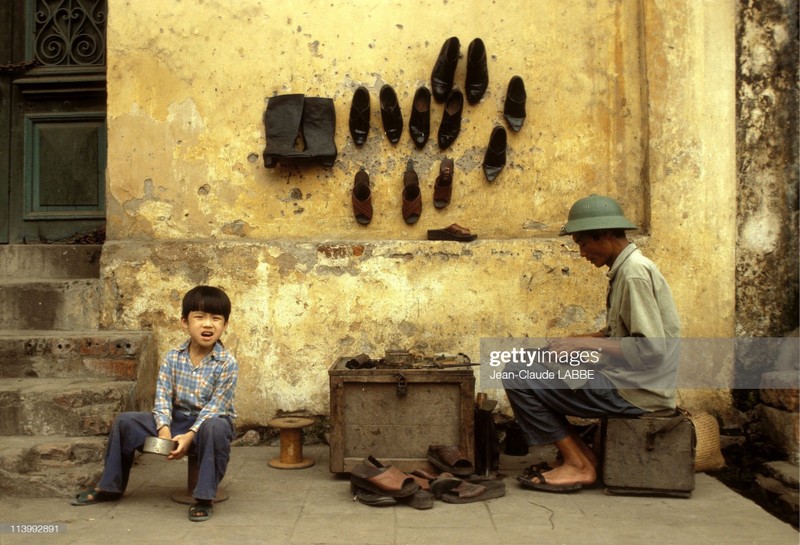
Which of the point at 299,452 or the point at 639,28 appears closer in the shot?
the point at 299,452

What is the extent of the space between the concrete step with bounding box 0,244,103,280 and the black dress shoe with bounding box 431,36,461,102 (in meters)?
2.50

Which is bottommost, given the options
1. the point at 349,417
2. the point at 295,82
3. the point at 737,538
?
the point at 737,538

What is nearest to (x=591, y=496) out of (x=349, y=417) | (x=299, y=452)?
(x=349, y=417)

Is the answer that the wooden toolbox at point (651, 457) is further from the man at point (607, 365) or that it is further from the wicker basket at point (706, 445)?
the wicker basket at point (706, 445)

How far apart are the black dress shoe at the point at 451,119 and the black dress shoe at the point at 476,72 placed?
8 cm

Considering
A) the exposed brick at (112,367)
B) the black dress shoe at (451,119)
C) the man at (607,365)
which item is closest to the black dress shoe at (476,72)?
the black dress shoe at (451,119)

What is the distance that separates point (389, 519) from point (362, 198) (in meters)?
2.23

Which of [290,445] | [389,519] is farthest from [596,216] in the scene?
[290,445]

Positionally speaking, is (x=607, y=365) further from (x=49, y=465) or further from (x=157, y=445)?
(x=49, y=465)

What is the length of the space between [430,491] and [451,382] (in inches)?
24.4

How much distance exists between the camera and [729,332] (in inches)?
206

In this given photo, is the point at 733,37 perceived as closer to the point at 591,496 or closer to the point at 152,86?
the point at 591,496

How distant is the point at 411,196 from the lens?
5344 mm

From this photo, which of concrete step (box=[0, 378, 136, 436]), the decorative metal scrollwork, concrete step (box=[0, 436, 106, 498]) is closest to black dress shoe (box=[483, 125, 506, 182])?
concrete step (box=[0, 378, 136, 436])
